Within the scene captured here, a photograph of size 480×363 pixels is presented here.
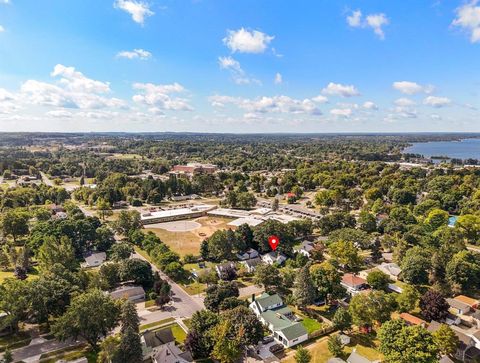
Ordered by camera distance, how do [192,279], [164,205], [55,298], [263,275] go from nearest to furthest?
1. [55,298]
2. [263,275]
3. [192,279]
4. [164,205]

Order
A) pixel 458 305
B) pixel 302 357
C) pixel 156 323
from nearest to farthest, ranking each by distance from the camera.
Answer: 1. pixel 302 357
2. pixel 156 323
3. pixel 458 305

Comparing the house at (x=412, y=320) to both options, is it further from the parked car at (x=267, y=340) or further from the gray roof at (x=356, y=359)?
the parked car at (x=267, y=340)

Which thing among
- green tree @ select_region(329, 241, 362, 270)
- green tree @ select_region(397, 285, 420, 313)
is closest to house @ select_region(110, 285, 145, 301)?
green tree @ select_region(329, 241, 362, 270)

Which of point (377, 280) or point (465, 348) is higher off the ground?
point (377, 280)

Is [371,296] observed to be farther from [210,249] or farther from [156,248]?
[156,248]

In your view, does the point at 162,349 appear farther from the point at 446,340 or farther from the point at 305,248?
the point at 305,248

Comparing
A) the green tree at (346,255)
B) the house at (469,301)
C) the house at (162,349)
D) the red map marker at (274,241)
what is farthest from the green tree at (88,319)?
the house at (469,301)

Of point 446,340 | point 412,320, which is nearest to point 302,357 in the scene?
point 446,340

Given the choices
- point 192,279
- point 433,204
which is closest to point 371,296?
point 192,279
